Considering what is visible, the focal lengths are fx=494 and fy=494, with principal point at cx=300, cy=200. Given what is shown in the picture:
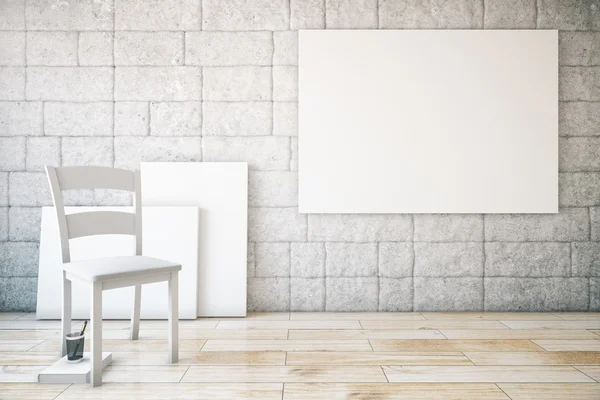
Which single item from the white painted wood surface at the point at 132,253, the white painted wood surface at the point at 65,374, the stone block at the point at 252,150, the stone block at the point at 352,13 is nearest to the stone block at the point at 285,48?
the stone block at the point at 352,13

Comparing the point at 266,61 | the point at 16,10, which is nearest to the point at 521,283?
the point at 266,61

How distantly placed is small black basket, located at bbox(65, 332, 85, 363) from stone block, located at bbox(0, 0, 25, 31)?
8.18 ft

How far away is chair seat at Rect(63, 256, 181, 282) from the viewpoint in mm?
2166

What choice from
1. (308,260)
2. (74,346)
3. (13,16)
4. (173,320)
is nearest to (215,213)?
(308,260)

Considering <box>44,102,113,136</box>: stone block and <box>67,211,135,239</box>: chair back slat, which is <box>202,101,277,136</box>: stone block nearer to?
<box>44,102,113,136</box>: stone block

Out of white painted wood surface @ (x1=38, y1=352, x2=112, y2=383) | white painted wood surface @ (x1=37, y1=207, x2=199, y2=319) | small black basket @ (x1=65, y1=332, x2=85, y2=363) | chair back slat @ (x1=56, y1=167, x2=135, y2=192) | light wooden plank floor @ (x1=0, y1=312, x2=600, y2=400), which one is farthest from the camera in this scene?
white painted wood surface @ (x1=37, y1=207, x2=199, y2=319)

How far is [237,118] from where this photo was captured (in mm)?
3631

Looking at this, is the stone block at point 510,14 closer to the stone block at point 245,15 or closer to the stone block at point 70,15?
the stone block at point 245,15

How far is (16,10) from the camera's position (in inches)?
143

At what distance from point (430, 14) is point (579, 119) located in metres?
1.34

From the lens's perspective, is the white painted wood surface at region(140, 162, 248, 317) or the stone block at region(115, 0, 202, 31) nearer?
the white painted wood surface at region(140, 162, 248, 317)

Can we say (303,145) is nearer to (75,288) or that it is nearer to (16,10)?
(75,288)

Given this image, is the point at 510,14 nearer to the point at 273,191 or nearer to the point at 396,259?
the point at 396,259

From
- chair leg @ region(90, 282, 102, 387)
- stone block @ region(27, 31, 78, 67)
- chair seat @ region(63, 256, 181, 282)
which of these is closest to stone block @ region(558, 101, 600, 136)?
chair seat @ region(63, 256, 181, 282)
